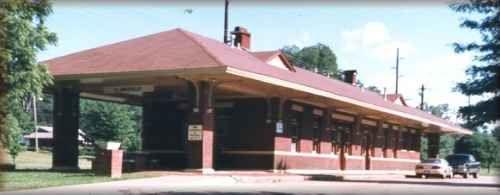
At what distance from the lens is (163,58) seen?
92.8ft

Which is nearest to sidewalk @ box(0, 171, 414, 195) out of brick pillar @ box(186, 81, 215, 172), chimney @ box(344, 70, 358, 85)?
brick pillar @ box(186, 81, 215, 172)

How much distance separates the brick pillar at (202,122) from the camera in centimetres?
2720

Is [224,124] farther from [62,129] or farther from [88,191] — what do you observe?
[88,191]

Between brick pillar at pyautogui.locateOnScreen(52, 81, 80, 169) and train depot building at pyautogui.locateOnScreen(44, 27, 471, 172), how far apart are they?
1.7 inches

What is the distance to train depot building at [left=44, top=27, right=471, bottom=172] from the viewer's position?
27391mm

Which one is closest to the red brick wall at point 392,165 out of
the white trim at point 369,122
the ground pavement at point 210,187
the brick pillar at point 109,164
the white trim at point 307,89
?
the white trim at point 369,122

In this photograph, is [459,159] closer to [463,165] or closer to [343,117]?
[463,165]

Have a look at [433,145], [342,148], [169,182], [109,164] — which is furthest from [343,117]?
[433,145]

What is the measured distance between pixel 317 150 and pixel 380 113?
6396mm

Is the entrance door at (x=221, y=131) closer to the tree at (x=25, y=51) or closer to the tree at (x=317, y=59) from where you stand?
the tree at (x=25, y=51)

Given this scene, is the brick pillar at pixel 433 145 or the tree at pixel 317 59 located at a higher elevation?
the tree at pixel 317 59

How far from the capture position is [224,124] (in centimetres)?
3512

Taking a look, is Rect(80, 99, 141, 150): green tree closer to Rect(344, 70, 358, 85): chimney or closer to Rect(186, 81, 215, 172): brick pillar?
Rect(344, 70, 358, 85): chimney

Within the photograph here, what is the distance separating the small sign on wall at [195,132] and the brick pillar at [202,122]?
0.09 m
